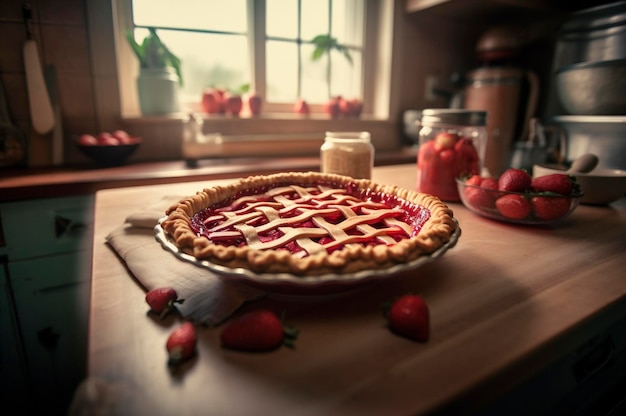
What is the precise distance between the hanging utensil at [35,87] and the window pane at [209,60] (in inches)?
19.9

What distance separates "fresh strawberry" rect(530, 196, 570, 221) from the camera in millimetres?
610

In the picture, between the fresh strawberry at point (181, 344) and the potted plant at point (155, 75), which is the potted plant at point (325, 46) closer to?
the potted plant at point (155, 75)

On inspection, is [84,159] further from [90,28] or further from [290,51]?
[290,51]

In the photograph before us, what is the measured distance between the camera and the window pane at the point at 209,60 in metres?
1.63

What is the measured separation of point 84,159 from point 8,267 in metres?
0.55

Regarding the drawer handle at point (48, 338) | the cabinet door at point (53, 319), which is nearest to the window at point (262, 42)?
the cabinet door at point (53, 319)

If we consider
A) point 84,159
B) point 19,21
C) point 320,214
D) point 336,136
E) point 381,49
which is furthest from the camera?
point 381,49

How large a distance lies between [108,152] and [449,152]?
3.52ft

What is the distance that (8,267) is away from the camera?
96 centimetres

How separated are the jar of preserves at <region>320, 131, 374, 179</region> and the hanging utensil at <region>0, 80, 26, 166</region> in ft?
3.53

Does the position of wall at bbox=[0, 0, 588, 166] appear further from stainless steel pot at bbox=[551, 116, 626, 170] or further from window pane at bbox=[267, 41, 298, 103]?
stainless steel pot at bbox=[551, 116, 626, 170]

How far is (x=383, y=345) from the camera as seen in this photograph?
332mm

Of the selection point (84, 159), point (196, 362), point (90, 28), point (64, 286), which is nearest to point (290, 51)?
point (90, 28)

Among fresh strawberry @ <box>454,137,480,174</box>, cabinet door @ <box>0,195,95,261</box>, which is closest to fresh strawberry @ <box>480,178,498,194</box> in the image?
fresh strawberry @ <box>454,137,480,174</box>
